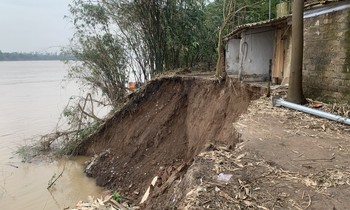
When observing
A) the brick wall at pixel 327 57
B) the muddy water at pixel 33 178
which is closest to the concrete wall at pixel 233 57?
the brick wall at pixel 327 57

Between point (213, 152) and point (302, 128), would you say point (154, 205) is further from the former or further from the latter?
point (302, 128)

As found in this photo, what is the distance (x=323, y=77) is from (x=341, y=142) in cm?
253

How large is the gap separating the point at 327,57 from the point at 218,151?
12.8 feet

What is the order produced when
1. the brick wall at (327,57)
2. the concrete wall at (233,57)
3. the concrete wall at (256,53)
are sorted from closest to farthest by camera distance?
the brick wall at (327,57), the concrete wall at (256,53), the concrete wall at (233,57)

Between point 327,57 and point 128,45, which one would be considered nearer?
point 327,57

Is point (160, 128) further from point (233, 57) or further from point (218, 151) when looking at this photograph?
point (218, 151)

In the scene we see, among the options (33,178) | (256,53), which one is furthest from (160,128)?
(33,178)

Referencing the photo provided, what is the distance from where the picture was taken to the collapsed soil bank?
325 inches

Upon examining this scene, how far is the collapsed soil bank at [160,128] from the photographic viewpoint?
8258mm

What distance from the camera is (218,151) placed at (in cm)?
427

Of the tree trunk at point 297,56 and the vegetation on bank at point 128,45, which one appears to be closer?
the tree trunk at point 297,56

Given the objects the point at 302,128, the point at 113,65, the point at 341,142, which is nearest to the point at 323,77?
the point at 302,128

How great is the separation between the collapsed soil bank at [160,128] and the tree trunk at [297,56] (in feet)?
4.15

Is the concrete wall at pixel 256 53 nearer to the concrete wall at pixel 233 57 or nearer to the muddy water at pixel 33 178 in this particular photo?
the concrete wall at pixel 233 57
